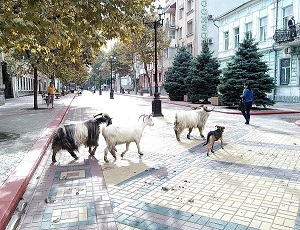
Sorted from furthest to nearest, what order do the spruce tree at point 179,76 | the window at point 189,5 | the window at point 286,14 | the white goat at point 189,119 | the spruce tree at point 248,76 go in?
the window at point 189,5
the spruce tree at point 179,76
the window at point 286,14
the spruce tree at point 248,76
the white goat at point 189,119

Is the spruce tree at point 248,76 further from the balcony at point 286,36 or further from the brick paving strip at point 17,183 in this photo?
the brick paving strip at point 17,183

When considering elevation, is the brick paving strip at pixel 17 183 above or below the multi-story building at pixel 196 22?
below

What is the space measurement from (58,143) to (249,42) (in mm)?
16895

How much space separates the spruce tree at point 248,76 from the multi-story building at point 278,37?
12.5 feet

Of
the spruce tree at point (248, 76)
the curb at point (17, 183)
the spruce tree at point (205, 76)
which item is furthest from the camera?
the spruce tree at point (205, 76)

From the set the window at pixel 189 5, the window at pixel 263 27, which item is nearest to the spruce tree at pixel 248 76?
the window at pixel 263 27

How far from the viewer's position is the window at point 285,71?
22812 mm

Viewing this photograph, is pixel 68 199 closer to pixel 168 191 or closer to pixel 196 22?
pixel 168 191

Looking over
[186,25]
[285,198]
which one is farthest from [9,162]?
[186,25]

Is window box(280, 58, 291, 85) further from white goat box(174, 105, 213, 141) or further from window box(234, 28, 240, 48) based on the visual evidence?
white goat box(174, 105, 213, 141)

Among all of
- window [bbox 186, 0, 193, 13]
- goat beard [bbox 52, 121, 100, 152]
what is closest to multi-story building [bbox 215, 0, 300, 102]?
window [bbox 186, 0, 193, 13]

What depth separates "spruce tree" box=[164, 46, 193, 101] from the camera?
99.3 feet

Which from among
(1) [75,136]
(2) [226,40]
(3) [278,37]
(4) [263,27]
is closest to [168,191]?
(1) [75,136]

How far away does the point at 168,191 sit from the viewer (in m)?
4.52
